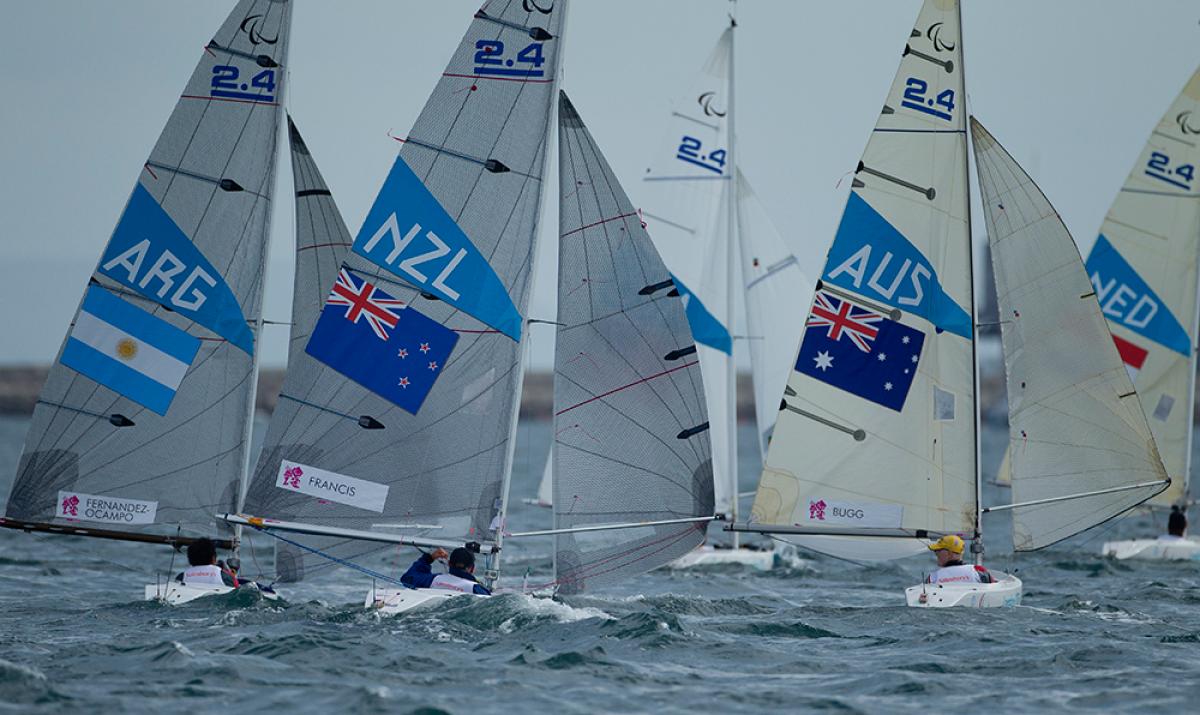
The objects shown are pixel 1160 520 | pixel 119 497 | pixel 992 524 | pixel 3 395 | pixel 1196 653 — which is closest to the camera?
pixel 1196 653

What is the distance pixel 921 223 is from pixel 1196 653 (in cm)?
542

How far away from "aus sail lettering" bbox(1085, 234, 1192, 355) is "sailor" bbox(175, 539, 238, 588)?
1484 centimetres

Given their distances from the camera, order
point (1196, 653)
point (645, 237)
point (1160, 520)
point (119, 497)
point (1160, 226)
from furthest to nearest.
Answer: point (1160, 520) → point (1160, 226) → point (119, 497) → point (645, 237) → point (1196, 653)

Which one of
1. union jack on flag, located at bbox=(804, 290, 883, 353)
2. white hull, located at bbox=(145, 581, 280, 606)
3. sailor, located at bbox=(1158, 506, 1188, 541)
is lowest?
white hull, located at bbox=(145, 581, 280, 606)

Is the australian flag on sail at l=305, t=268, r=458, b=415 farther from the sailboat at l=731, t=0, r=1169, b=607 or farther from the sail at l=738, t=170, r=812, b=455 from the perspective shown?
the sail at l=738, t=170, r=812, b=455

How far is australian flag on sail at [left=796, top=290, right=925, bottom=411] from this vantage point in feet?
59.2

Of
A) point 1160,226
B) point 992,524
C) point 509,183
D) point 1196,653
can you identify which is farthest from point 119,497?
point 992,524

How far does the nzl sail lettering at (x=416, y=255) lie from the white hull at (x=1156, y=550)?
12605 mm

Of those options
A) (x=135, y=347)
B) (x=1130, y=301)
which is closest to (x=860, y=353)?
(x=135, y=347)

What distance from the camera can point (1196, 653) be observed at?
15.1 m

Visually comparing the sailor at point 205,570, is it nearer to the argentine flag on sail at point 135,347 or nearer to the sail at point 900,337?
the argentine flag on sail at point 135,347

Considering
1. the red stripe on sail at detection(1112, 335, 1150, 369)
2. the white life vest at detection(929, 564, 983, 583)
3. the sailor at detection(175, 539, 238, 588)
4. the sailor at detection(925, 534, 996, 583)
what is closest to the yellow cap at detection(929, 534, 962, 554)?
the sailor at detection(925, 534, 996, 583)

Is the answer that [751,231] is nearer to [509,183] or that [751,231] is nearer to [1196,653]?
[509,183]

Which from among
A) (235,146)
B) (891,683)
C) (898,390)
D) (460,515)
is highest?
(235,146)
